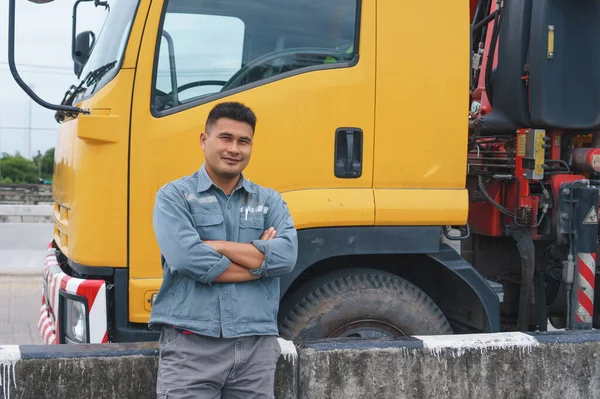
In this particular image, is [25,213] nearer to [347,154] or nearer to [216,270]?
[347,154]

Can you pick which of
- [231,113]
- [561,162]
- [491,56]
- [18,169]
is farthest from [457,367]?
[18,169]

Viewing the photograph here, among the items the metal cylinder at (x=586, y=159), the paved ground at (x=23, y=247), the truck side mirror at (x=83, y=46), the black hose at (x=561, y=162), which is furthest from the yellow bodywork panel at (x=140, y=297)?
the paved ground at (x=23, y=247)

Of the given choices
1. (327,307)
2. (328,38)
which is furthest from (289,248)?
(328,38)

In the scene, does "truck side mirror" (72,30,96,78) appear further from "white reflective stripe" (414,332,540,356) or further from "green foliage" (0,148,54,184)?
"green foliage" (0,148,54,184)

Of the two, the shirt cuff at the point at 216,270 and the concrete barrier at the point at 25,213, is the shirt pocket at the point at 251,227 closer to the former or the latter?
the shirt cuff at the point at 216,270

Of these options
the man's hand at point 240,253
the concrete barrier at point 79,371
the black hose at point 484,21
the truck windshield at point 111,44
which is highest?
the black hose at point 484,21

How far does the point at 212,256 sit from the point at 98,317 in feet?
3.58

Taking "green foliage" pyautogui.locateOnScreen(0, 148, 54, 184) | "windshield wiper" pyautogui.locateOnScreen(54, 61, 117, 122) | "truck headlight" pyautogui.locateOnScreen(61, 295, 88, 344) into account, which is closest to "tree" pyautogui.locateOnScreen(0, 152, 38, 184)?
"green foliage" pyautogui.locateOnScreen(0, 148, 54, 184)

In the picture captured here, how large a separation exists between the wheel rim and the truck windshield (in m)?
1.71

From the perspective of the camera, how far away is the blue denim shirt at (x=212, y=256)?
2408 mm

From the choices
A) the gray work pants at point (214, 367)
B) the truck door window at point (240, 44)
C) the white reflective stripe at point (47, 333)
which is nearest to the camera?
the gray work pants at point (214, 367)

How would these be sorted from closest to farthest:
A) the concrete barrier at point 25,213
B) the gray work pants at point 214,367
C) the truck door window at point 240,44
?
1. the gray work pants at point 214,367
2. the truck door window at point 240,44
3. the concrete barrier at point 25,213

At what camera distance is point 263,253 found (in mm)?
2514

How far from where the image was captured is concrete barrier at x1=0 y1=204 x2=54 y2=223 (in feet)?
33.5
